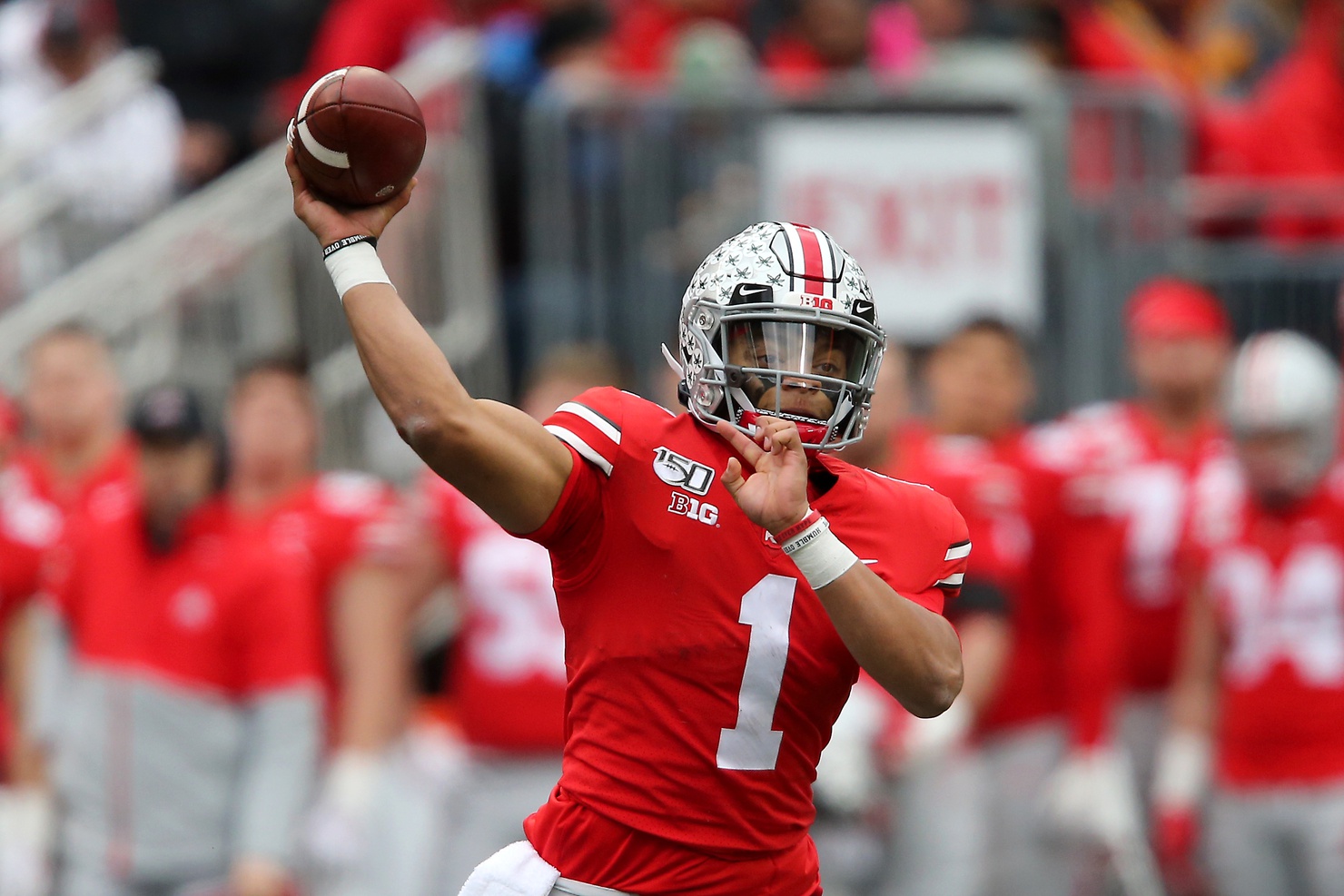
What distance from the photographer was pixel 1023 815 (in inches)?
297

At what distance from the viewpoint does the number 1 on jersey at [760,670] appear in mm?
3234

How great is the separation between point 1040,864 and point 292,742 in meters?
2.90

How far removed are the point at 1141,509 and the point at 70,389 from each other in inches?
159

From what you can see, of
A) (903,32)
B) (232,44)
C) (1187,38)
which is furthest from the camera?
(1187,38)

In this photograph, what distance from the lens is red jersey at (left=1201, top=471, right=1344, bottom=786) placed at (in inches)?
276

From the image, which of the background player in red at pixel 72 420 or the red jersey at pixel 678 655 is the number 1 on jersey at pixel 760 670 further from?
the background player in red at pixel 72 420

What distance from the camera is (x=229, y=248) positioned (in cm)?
795

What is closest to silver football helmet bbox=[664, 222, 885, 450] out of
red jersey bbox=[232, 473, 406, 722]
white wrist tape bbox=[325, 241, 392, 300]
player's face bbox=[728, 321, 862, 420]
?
player's face bbox=[728, 321, 862, 420]

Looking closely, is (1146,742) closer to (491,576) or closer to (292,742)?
(491,576)

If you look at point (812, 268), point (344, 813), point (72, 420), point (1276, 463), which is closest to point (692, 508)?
point (812, 268)

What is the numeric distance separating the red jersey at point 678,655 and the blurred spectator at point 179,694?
11.5ft

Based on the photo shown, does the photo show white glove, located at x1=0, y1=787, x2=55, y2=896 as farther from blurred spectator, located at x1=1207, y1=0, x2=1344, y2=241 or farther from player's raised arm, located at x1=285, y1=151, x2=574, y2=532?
blurred spectator, located at x1=1207, y1=0, x2=1344, y2=241

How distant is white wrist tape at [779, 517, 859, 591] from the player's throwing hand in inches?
32.7

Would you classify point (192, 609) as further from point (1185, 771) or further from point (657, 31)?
point (657, 31)
